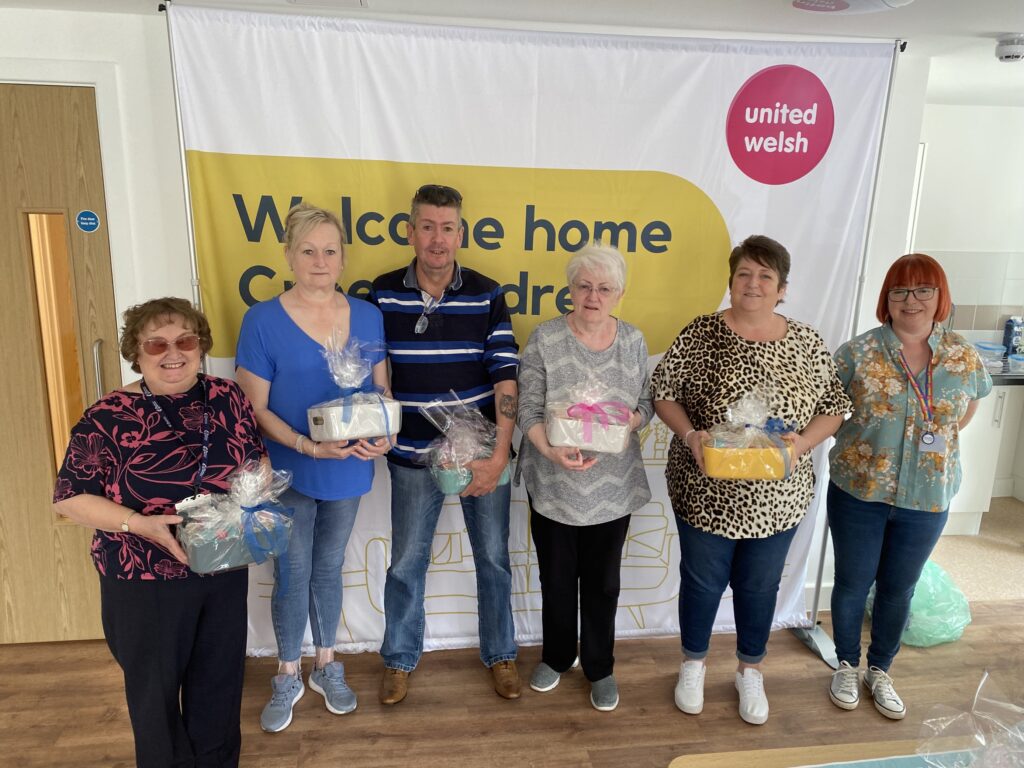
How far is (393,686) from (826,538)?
6.87 ft

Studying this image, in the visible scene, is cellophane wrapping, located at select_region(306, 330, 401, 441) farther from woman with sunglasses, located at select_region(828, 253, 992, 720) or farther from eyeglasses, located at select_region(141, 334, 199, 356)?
woman with sunglasses, located at select_region(828, 253, 992, 720)

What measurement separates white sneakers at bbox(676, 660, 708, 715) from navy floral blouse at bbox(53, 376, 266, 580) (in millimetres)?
1894

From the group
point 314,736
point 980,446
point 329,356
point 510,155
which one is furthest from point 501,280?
point 980,446

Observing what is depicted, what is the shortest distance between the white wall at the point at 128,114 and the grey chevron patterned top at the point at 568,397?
1.61 meters

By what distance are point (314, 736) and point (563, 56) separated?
110 inches

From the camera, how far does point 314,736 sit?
2.51 m

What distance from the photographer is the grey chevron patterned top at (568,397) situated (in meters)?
2.39

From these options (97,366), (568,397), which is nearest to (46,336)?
(97,366)

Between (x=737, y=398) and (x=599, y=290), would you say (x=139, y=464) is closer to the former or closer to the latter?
(x=599, y=290)

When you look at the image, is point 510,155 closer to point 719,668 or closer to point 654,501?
point 654,501

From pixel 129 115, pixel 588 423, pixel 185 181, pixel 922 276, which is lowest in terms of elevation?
pixel 588 423

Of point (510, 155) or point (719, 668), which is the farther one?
point (719, 668)

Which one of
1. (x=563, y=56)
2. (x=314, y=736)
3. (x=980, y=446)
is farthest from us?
(x=980, y=446)

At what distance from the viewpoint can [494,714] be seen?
8.64 ft
